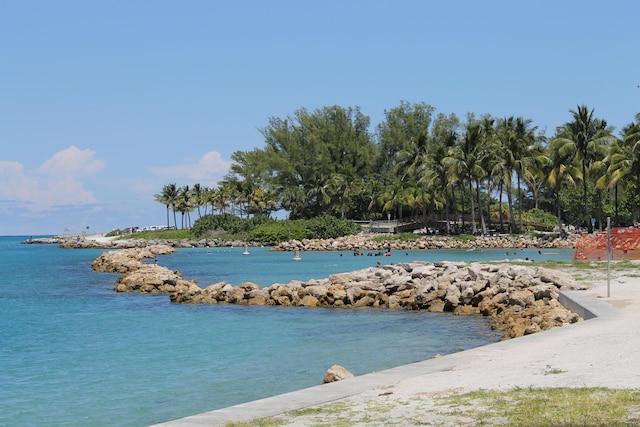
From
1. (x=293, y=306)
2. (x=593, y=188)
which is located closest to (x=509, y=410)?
(x=293, y=306)

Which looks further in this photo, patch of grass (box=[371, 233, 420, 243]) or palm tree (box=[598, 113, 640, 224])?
patch of grass (box=[371, 233, 420, 243])

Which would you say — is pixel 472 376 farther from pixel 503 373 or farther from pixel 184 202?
pixel 184 202

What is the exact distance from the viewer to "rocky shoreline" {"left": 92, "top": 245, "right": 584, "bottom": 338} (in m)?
20.9

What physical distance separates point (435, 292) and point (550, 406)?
17.5m

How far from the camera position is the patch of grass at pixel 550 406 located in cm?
682

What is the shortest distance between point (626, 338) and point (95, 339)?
1469 cm

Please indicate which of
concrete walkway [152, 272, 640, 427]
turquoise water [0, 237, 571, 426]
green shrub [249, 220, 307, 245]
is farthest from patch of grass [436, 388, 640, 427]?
green shrub [249, 220, 307, 245]

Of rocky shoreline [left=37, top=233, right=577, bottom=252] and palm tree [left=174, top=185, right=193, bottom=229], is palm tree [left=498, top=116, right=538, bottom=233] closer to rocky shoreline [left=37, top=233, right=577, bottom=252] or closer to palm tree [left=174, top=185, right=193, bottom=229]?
rocky shoreline [left=37, top=233, right=577, bottom=252]

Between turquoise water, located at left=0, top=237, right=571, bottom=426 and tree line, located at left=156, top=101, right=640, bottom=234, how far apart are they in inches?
2085

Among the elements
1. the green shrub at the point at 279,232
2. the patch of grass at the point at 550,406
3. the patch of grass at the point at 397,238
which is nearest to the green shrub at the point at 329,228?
the green shrub at the point at 279,232

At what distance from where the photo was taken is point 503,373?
9.63 m

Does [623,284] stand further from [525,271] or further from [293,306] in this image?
[293,306]

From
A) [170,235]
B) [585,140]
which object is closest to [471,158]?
[585,140]

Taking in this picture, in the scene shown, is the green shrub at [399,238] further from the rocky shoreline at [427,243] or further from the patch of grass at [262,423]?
the patch of grass at [262,423]
